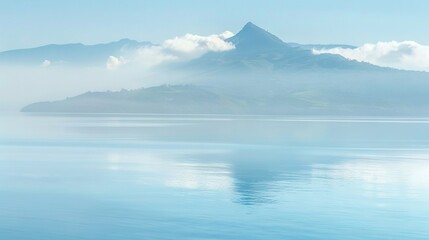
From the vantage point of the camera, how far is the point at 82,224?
32.0 metres

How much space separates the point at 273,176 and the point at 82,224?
77.4 feet

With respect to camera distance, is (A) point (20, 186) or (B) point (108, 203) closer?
(B) point (108, 203)

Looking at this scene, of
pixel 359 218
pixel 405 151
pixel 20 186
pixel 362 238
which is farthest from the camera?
pixel 405 151

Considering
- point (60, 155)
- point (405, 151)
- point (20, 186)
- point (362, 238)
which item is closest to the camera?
point (362, 238)

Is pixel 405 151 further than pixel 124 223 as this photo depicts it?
Yes

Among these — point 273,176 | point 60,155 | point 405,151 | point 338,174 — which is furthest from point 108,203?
point 405,151

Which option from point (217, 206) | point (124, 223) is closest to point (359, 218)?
point (217, 206)

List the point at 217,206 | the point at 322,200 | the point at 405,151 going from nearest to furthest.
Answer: the point at 217,206 → the point at 322,200 → the point at 405,151

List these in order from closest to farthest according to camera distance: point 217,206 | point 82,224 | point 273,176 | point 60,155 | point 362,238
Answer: point 362,238
point 82,224
point 217,206
point 273,176
point 60,155

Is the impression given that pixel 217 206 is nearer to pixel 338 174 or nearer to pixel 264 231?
pixel 264 231

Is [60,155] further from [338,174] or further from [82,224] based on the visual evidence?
[82,224]

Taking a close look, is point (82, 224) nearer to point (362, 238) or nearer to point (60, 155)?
point (362, 238)

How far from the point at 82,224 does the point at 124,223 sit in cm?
170

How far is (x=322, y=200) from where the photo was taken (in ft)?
132
